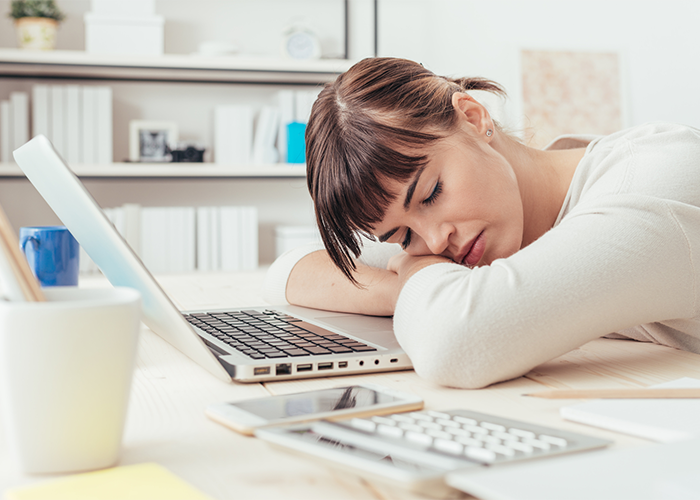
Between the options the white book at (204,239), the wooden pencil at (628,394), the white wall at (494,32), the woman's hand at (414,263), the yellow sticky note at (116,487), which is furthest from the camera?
the white book at (204,239)

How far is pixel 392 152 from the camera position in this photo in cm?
82

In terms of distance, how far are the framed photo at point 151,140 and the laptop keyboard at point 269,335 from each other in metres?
1.68

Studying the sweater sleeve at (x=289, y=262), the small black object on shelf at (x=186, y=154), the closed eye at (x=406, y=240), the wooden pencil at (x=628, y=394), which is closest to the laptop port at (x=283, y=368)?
the wooden pencil at (x=628, y=394)

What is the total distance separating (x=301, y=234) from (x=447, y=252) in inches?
64.2

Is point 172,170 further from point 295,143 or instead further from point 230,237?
point 295,143

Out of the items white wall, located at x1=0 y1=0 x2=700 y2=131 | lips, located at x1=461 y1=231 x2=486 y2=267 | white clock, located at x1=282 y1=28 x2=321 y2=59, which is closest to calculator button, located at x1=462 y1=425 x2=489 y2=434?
lips, located at x1=461 y1=231 x2=486 y2=267

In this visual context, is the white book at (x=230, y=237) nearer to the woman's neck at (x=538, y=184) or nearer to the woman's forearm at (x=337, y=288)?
the woman's forearm at (x=337, y=288)

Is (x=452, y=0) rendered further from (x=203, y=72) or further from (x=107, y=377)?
(x=107, y=377)

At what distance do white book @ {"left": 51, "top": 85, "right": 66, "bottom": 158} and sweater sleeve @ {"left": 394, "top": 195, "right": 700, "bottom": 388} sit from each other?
6.46 ft

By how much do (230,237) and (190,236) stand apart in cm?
14

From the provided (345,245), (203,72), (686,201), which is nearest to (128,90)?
(203,72)

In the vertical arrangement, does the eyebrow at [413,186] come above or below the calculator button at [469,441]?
above

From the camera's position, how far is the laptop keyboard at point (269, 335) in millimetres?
674

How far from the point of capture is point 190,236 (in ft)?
7.95
